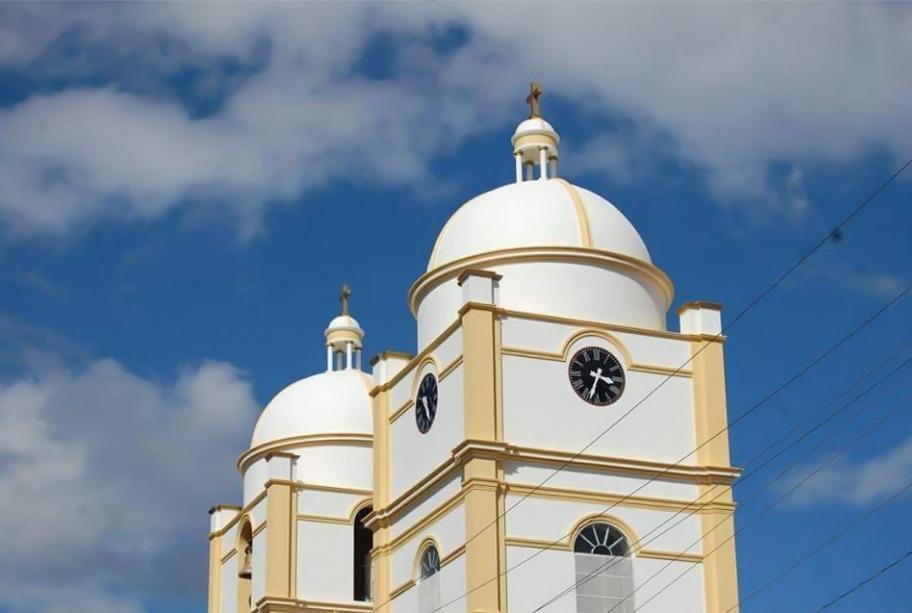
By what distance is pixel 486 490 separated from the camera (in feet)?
124

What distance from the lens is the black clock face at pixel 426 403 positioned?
133 ft

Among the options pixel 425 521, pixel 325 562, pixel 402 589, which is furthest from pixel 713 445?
pixel 325 562

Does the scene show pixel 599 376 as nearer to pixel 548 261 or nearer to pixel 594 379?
pixel 594 379

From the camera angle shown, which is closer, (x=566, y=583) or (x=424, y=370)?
(x=566, y=583)

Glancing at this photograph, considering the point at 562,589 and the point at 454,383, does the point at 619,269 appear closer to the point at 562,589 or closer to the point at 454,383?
the point at 454,383

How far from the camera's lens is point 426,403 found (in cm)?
4094

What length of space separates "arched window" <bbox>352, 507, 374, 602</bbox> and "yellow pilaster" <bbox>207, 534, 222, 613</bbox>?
16.0ft

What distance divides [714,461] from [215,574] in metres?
17.4

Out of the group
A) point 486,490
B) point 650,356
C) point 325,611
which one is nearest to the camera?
point 486,490

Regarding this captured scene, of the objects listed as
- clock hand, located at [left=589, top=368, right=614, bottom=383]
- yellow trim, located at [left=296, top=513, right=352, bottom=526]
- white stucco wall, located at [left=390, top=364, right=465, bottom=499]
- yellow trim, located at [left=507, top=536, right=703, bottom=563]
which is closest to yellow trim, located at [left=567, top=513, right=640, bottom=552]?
yellow trim, located at [left=507, top=536, right=703, bottom=563]

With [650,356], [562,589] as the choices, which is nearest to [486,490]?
[562,589]

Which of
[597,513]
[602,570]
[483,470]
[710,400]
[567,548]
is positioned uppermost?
[710,400]

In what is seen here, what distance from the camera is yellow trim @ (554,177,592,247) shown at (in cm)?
4125

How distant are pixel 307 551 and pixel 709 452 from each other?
40.5ft
